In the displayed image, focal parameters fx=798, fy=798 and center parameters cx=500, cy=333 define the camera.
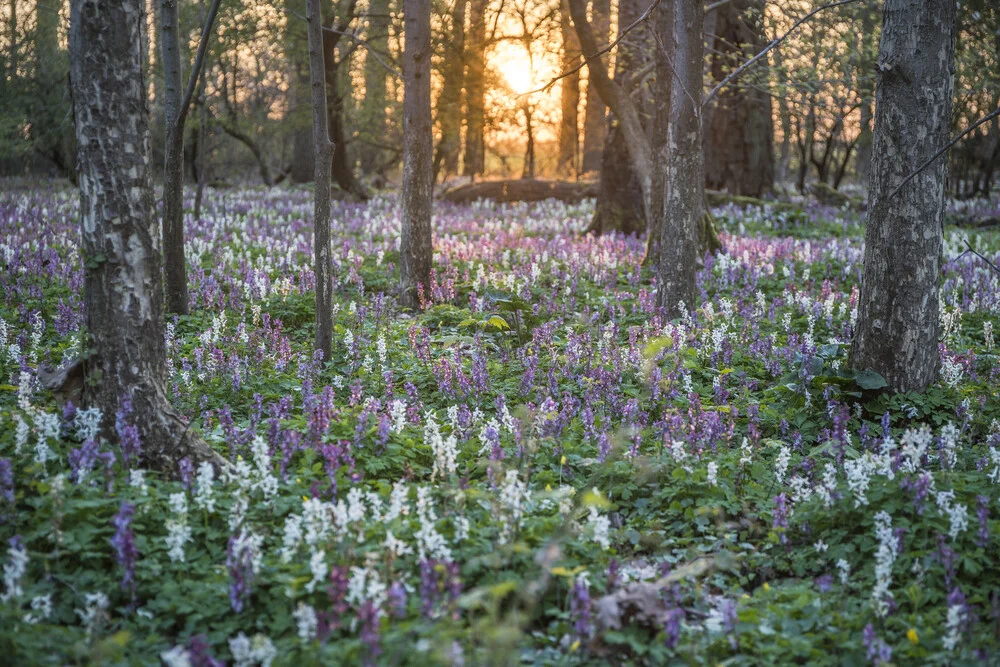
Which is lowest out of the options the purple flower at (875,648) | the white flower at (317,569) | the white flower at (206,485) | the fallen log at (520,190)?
the purple flower at (875,648)

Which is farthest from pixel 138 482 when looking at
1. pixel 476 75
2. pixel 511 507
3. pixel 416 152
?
pixel 476 75

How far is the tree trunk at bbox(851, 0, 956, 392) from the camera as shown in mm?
6695

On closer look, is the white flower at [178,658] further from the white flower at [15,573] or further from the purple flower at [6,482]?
the purple flower at [6,482]

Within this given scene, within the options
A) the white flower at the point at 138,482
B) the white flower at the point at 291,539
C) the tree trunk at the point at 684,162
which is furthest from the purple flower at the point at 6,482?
the tree trunk at the point at 684,162

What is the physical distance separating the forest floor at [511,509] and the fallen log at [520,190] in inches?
699

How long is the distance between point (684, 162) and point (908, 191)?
3.09 metres

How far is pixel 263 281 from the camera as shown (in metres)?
10.6

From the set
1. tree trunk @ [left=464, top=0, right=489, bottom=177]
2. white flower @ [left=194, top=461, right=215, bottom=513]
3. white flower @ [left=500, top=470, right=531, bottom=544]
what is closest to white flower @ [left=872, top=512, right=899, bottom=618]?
white flower @ [left=500, top=470, right=531, bottom=544]

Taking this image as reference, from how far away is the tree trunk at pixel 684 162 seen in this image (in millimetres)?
9289

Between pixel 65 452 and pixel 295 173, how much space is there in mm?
28250

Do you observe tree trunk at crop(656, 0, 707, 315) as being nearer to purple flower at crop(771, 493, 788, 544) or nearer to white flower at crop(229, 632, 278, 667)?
purple flower at crop(771, 493, 788, 544)

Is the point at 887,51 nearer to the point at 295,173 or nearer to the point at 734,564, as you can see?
the point at 734,564

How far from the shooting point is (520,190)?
26.8 meters

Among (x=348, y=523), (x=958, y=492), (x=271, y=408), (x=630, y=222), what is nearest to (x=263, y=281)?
(x=271, y=408)
